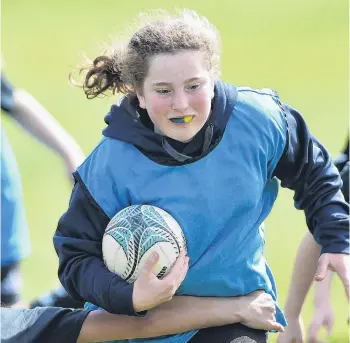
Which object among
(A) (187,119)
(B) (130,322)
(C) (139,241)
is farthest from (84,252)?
(A) (187,119)

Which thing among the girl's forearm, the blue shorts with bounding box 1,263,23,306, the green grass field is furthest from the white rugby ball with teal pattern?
the green grass field

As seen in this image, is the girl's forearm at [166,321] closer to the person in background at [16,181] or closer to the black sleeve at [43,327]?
the black sleeve at [43,327]

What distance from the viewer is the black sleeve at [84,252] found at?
4504 millimetres

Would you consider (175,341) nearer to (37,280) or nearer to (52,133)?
(52,133)

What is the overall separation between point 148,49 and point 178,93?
0.25 m

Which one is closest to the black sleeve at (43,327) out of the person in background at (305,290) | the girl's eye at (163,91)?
the girl's eye at (163,91)

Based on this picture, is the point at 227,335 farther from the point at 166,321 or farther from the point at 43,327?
the point at 43,327

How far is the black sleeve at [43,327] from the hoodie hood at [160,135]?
2.32 feet

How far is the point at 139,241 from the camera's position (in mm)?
4598

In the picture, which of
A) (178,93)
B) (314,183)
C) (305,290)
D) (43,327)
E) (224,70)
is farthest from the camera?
(224,70)

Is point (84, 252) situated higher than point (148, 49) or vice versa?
point (148, 49)

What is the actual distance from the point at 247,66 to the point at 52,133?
6869 millimetres

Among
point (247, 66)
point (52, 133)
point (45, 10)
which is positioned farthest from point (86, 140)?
point (45, 10)

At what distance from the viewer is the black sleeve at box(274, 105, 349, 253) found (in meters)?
4.93
